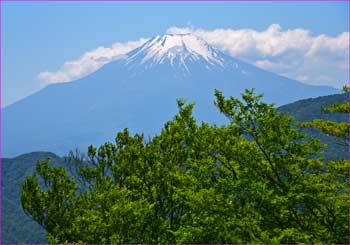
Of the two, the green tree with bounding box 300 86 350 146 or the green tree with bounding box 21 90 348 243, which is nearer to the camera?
the green tree with bounding box 21 90 348 243

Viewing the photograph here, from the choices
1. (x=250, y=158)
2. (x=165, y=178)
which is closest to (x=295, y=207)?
(x=250, y=158)

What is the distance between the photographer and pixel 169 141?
20.3m

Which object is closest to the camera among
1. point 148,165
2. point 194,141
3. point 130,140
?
point 194,141

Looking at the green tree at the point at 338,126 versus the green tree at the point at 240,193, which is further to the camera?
the green tree at the point at 338,126

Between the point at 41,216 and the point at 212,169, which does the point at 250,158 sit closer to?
the point at 212,169

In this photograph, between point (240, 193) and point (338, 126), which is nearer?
point (240, 193)

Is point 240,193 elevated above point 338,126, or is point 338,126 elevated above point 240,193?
point 338,126

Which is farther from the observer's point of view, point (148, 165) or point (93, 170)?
point (93, 170)

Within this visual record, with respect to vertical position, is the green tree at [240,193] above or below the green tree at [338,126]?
below

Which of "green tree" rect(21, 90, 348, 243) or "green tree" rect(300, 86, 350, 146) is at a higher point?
"green tree" rect(300, 86, 350, 146)

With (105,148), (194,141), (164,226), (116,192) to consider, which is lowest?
(164,226)

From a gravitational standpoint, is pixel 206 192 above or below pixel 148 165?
below

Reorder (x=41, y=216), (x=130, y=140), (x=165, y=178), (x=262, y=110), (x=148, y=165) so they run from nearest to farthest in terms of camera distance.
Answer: (x=262, y=110), (x=165, y=178), (x=148, y=165), (x=41, y=216), (x=130, y=140)

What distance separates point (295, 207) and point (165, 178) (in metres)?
5.88
